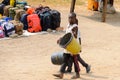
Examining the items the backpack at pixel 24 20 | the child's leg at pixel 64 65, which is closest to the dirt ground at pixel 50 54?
the child's leg at pixel 64 65

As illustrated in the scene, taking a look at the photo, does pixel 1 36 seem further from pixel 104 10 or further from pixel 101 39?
pixel 104 10

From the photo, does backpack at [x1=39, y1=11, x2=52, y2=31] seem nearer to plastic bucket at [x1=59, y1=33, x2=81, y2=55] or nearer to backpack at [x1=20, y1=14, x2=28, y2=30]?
backpack at [x1=20, y1=14, x2=28, y2=30]

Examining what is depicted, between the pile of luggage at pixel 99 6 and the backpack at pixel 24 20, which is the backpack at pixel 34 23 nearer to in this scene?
the backpack at pixel 24 20

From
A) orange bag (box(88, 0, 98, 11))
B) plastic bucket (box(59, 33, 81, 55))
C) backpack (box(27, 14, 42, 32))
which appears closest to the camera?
plastic bucket (box(59, 33, 81, 55))

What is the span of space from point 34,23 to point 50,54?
3029 mm

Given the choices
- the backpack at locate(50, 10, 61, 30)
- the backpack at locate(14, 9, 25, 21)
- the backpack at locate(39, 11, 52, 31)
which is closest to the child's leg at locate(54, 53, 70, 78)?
the backpack at locate(39, 11, 52, 31)

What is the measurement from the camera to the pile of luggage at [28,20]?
13.2 meters

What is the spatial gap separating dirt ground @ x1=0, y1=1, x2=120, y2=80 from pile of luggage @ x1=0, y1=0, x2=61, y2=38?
51cm

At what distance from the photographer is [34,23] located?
1376 cm

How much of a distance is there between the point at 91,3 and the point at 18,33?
6039 millimetres

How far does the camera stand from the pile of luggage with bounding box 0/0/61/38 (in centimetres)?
1319

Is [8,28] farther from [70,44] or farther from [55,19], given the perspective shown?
[70,44]

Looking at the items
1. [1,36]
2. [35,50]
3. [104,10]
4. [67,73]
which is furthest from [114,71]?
[104,10]

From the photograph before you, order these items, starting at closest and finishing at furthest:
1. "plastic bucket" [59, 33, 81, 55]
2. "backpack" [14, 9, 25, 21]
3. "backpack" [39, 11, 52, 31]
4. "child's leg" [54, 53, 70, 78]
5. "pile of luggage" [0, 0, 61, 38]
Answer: "plastic bucket" [59, 33, 81, 55]
"child's leg" [54, 53, 70, 78]
"pile of luggage" [0, 0, 61, 38]
"backpack" [39, 11, 52, 31]
"backpack" [14, 9, 25, 21]
